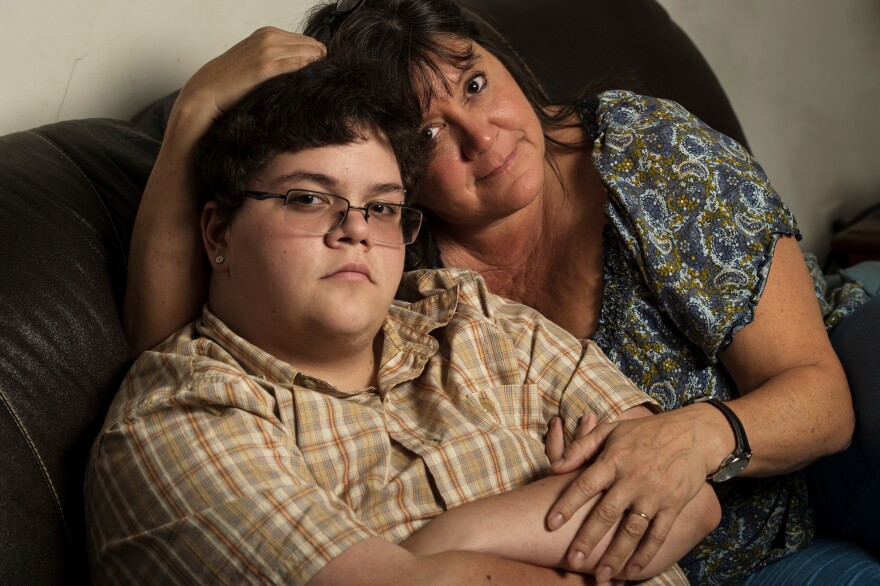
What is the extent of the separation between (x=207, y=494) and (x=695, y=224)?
893 millimetres

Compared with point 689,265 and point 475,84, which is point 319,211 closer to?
point 475,84

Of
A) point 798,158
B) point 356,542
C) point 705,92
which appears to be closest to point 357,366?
point 356,542

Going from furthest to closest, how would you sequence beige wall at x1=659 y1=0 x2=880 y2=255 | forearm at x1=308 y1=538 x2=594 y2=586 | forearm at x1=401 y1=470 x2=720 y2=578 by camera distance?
beige wall at x1=659 y1=0 x2=880 y2=255, forearm at x1=401 y1=470 x2=720 y2=578, forearm at x1=308 y1=538 x2=594 y2=586

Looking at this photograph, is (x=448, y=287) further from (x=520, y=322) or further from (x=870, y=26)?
(x=870, y=26)

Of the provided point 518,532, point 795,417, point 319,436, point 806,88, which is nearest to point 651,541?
point 518,532

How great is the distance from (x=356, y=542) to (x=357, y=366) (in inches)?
15.0

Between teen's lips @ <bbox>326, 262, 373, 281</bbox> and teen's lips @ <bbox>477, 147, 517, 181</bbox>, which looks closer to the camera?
teen's lips @ <bbox>326, 262, 373, 281</bbox>

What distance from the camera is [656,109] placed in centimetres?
170

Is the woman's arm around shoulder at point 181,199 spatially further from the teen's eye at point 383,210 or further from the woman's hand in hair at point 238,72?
the teen's eye at point 383,210

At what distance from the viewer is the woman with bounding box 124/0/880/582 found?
1.42 meters

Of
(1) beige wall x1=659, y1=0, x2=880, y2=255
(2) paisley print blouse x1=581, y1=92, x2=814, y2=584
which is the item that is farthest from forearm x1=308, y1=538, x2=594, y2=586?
(1) beige wall x1=659, y1=0, x2=880, y2=255

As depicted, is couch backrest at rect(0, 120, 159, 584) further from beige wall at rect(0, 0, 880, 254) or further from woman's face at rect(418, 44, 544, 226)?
woman's face at rect(418, 44, 544, 226)

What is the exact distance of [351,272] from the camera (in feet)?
4.24

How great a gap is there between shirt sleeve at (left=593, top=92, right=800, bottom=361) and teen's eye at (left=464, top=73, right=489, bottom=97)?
244 millimetres
